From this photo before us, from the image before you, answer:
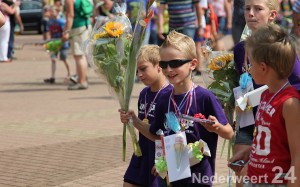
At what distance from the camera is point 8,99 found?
13172mm

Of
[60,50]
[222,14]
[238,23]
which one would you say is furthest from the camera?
[222,14]

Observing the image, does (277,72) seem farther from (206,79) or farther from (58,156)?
(58,156)

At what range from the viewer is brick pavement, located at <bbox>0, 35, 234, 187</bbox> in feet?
24.4

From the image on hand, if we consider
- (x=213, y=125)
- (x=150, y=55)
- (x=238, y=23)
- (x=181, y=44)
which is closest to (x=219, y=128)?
(x=213, y=125)

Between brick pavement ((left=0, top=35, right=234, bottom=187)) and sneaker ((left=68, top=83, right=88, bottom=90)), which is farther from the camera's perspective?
sneaker ((left=68, top=83, right=88, bottom=90))

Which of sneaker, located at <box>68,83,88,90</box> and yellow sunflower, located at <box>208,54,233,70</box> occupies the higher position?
yellow sunflower, located at <box>208,54,233,70</box>

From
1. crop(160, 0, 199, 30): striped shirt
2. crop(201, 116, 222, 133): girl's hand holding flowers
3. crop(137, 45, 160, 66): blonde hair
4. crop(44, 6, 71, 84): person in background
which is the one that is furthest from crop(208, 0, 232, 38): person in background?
crop(201, 116, 222, 133): girl's hand holding flowers

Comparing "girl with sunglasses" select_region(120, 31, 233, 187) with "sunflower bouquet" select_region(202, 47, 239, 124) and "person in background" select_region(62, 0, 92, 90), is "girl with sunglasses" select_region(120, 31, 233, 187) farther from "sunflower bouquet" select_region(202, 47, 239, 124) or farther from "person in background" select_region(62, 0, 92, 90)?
"person in background" select_region(62, 0, 92, 90)

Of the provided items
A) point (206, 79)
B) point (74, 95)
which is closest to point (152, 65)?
point (206, 79)

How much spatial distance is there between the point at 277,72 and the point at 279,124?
0.26m

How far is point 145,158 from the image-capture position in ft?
18.5

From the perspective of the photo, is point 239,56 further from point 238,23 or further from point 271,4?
point 238,23

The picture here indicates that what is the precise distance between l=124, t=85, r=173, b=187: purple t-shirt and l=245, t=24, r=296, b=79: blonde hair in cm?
149

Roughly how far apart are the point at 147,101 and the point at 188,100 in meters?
0.72
